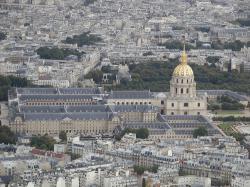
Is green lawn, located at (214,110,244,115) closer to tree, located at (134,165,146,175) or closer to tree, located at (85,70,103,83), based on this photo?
tree, located at (85,70,103,83)

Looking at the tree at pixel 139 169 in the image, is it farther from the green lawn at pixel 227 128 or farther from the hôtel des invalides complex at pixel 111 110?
the green lawn at pixel 227 128

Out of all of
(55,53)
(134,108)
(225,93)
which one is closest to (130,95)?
(134,108)

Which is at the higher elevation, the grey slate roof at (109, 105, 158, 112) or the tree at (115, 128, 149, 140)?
the grey slate roof at (109, 105, 158, 112)

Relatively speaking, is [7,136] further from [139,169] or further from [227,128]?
[227,128]

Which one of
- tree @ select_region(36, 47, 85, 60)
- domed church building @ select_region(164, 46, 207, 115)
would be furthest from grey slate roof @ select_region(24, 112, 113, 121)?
tree @ select_region(36, 47, 85, 60)

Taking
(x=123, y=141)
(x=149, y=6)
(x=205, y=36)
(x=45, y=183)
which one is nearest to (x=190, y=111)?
(x=123, y=141)

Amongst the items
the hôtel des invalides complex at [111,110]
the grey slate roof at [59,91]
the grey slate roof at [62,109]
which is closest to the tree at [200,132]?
the hôtel des invalides complex at [111,110]
